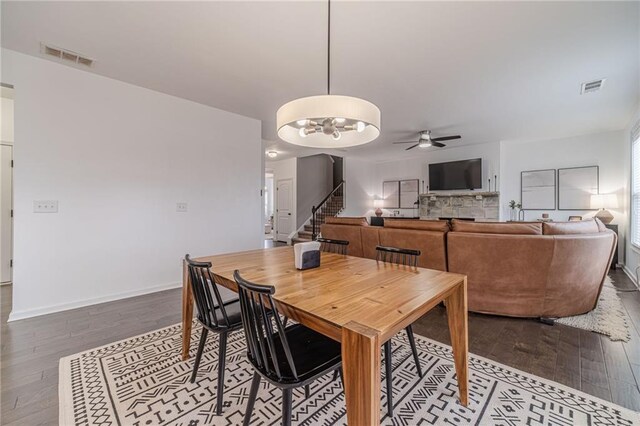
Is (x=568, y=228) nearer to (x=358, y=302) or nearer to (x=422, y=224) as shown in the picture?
(x=422, y=224)

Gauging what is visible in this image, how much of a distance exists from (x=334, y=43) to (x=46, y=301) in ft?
13.0

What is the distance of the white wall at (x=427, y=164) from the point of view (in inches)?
255

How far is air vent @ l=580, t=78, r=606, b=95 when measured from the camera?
3282mm

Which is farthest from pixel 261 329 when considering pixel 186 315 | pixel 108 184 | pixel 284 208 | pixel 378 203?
pixel 378 203

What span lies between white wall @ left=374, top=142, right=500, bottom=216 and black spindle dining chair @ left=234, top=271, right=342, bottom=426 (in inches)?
263

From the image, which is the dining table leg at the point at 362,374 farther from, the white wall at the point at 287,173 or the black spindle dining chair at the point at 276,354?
the white wall at the point at 287,173

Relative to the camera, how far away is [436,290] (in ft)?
4.76

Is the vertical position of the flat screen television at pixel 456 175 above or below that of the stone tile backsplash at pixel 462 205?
above

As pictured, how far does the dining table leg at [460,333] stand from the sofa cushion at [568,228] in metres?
1.71

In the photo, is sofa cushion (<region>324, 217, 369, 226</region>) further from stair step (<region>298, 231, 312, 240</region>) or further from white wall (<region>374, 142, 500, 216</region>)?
white wall (<region>374, 142, 500, 216</region>)

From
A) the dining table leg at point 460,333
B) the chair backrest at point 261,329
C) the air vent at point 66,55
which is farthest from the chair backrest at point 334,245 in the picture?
the air vent at point 66,55

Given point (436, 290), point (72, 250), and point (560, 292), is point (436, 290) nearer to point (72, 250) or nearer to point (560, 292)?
point (560, 292)

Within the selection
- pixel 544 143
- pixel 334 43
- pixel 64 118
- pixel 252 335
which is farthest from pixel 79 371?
pixel 544 143

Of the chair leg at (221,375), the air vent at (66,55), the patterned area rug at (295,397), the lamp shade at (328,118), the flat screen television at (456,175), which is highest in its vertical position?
the air vent at (66,55)
